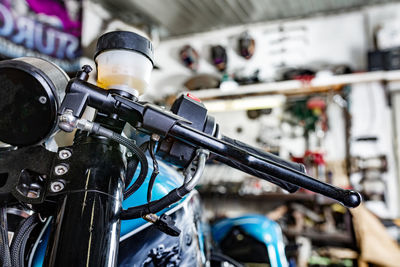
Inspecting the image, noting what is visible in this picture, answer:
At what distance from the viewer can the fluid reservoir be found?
394mm

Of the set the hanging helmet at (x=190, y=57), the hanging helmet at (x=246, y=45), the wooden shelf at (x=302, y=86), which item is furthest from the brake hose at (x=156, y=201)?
the hanging helmet at (x=190, y=57)

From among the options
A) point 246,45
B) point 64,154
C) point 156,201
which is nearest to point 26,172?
point 64,154

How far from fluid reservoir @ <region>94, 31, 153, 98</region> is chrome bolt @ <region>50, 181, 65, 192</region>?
132 millimetres

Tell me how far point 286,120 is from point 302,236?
1399 millimetres

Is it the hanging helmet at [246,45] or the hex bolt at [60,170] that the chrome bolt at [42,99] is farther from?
the hanging helmet at [246,45]

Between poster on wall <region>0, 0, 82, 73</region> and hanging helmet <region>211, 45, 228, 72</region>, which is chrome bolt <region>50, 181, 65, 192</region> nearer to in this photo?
poster on wall <region>0, 0, 82, 73</region>

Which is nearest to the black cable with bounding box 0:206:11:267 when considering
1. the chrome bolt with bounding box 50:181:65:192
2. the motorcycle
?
the motorcycle

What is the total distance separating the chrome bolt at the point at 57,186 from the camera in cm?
35

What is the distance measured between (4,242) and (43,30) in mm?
3022

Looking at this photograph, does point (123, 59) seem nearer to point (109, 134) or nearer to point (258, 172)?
point (109, 134)

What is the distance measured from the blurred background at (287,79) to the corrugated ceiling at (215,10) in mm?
14

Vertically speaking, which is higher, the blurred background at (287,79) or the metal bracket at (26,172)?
the blurred background at (287,79)

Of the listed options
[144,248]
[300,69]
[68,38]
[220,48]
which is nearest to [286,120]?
[300,69]

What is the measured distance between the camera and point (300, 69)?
365cm
